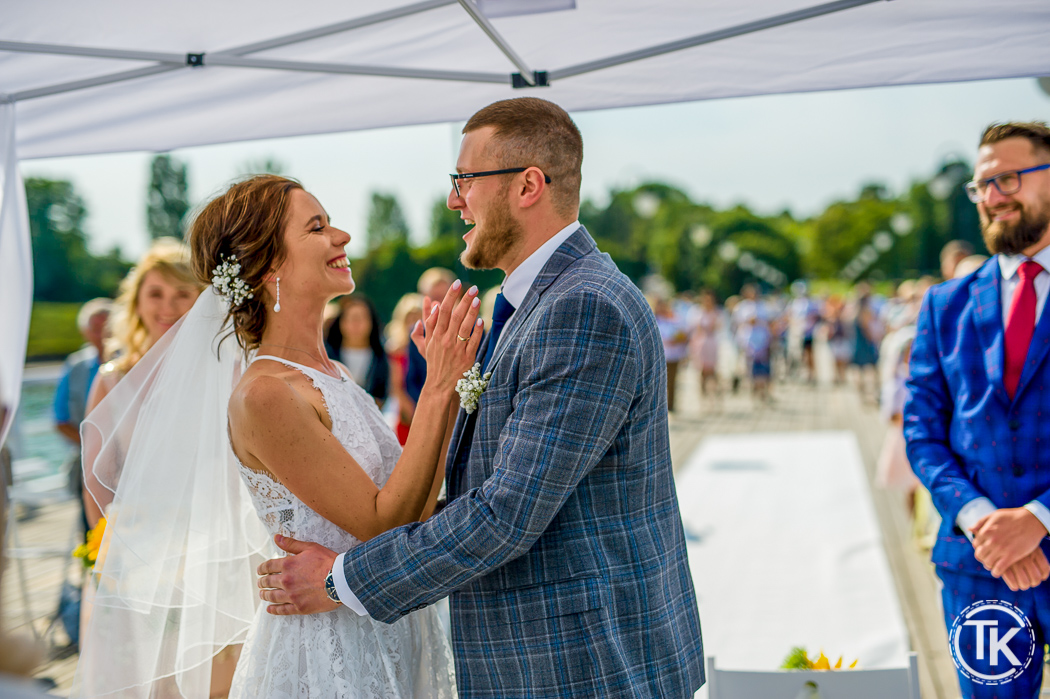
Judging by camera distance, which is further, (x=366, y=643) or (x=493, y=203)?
(x=366, y=643)

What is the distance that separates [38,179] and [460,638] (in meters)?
55.7

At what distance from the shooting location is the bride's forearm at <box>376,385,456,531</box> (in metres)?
1.85

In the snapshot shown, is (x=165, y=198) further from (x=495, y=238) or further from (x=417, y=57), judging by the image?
(x=495, y=238)

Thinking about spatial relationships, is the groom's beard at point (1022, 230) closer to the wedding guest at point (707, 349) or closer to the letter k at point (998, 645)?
the letter k at point (998, 645)

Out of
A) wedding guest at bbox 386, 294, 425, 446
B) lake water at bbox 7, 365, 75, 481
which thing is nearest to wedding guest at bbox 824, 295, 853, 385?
wedding guest at bbox 386, 294, 425, 446

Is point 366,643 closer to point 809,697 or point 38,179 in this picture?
point 809,697

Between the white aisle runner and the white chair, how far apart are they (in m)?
1.12

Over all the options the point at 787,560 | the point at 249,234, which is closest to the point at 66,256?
the point at 787,560

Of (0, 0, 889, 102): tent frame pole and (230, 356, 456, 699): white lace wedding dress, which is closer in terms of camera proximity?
(230, 356, 456, 699): white lace wedding dress

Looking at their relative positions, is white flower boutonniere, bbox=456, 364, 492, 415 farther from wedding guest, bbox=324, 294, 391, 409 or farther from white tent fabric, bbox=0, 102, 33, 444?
wedding guest, bbox=324, 294, 391, 409

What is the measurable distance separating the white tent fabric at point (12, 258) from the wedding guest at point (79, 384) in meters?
2.01

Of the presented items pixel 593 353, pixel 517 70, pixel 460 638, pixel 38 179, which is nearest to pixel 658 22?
pixel 517 70

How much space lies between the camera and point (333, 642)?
1965 millimetres

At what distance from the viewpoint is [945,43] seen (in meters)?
2.47
